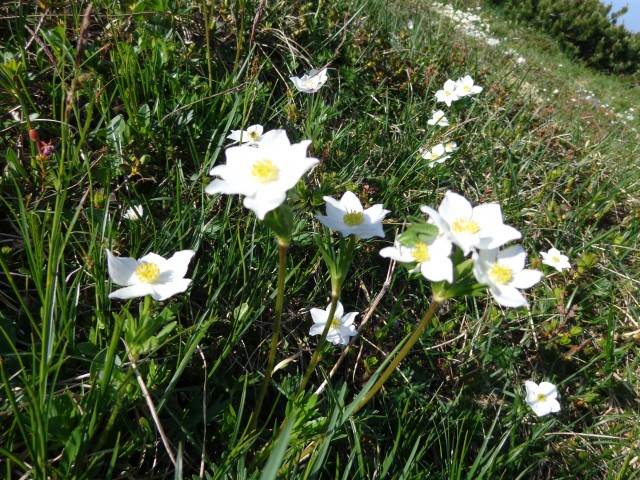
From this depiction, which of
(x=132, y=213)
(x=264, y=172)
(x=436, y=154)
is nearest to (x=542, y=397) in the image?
(x=436, y=154)

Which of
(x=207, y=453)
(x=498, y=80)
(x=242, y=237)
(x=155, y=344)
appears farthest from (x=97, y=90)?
(x=498, y=80)

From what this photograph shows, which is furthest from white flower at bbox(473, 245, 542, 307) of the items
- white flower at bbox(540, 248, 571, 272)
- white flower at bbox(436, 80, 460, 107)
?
white flower at bbox(436, 80, 460, 107)

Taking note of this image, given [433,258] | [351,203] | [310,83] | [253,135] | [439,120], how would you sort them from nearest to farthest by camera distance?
[433,258]
[351,203]
[253,135]
[310,83]
[439,120]

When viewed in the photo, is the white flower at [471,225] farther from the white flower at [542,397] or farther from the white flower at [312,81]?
the white flower at [312,81]

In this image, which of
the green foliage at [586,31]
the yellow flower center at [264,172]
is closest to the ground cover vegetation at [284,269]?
the yellow flower center at [264,172]

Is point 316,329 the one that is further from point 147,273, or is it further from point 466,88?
point 466,88

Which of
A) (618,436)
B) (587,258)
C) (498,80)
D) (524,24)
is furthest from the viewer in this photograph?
(524,24)

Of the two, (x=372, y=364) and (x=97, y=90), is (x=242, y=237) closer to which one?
(x=372, y=364)
